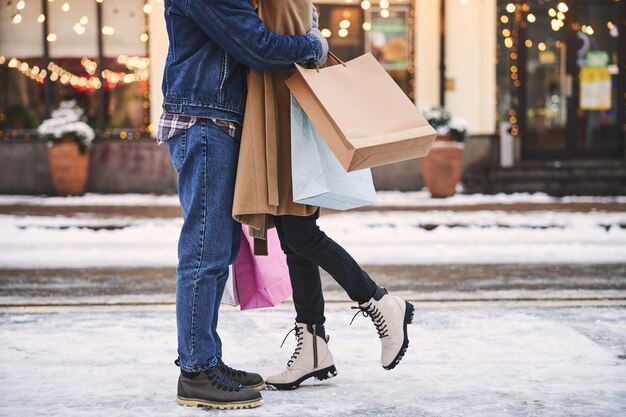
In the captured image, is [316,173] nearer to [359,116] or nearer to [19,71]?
[359,116]

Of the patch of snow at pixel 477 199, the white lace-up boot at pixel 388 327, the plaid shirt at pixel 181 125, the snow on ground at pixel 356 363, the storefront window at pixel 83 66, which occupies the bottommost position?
the patch of snow at pixel 477 199

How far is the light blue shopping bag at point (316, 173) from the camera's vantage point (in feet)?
12.4

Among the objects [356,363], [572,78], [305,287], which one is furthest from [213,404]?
[572,78]

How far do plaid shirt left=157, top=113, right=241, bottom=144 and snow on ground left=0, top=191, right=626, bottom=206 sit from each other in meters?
10.4

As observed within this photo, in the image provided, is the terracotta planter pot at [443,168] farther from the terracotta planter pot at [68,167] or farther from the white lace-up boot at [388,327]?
the white lace-up boot at [388,327]

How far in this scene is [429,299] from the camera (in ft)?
21.0

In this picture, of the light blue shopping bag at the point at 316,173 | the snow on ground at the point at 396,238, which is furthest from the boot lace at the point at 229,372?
the snow on ground at the point at 396,238

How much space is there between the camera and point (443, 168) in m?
14.9

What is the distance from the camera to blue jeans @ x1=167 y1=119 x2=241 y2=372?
378 cm

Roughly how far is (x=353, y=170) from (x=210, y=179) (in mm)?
546

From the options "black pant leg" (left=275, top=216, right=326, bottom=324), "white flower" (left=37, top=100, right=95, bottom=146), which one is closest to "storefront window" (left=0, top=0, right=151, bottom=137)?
"white flower" (left=37, top=100, right=95, bottom=146)

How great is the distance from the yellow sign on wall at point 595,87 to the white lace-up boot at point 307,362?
44.4 ft

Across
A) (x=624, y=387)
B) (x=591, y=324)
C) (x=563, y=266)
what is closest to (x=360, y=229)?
(x=563, y=266)

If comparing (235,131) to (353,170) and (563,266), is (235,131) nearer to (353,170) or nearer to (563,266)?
(353,170)
